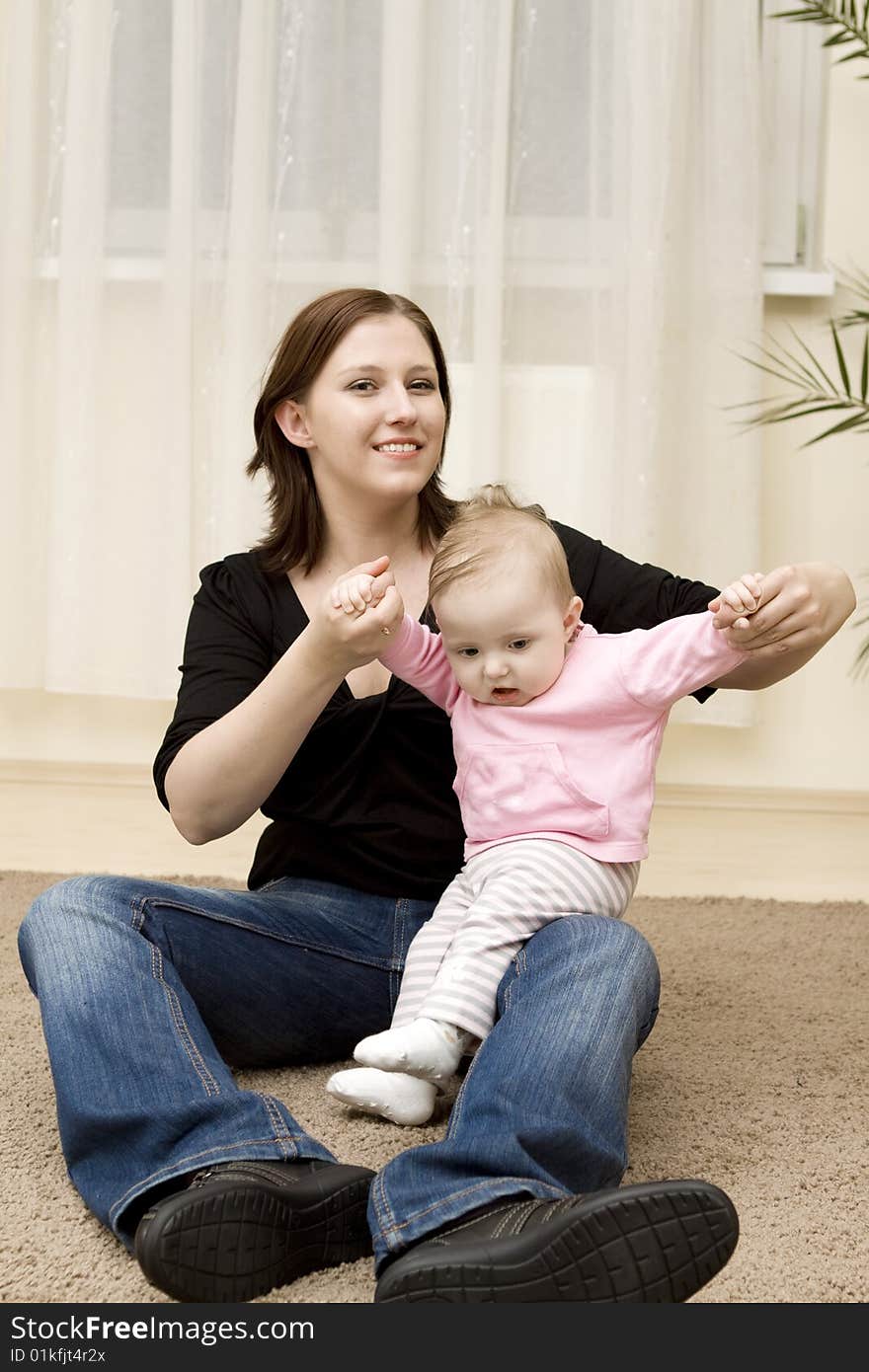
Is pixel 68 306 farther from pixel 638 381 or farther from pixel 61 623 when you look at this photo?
pixel 638 381

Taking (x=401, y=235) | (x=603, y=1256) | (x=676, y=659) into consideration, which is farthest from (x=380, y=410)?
(x=401, y=235)

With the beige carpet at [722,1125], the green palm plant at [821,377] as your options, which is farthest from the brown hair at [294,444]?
the green palm plant at [821,377]

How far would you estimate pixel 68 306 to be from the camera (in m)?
2.75

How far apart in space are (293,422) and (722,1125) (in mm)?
804

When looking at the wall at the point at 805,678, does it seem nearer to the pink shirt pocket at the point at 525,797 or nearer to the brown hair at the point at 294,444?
the brown hair at the point at 294,444

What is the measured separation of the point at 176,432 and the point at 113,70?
692 mm

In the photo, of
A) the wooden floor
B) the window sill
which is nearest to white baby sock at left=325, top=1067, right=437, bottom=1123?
the wooden floor

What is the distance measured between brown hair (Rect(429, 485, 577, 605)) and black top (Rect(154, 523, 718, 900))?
129mm

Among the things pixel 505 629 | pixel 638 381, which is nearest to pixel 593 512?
pixel 638 381

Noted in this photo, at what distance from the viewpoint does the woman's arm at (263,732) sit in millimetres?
1188

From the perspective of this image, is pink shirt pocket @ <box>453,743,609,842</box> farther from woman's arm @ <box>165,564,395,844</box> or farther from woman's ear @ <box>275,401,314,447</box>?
woman's ear @ <box>275,401,314,447</box>

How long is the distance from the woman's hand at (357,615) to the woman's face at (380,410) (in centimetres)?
22

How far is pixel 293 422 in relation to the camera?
149cm

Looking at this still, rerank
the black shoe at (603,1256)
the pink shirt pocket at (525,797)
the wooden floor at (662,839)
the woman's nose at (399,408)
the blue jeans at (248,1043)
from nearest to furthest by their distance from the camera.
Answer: the black shoe at (603,1256) < the blue jeans at (248,1043) < the pink shirt pocket at (525,797) < the woman's nose at (399,408) < the wooden floor at (662,839)
